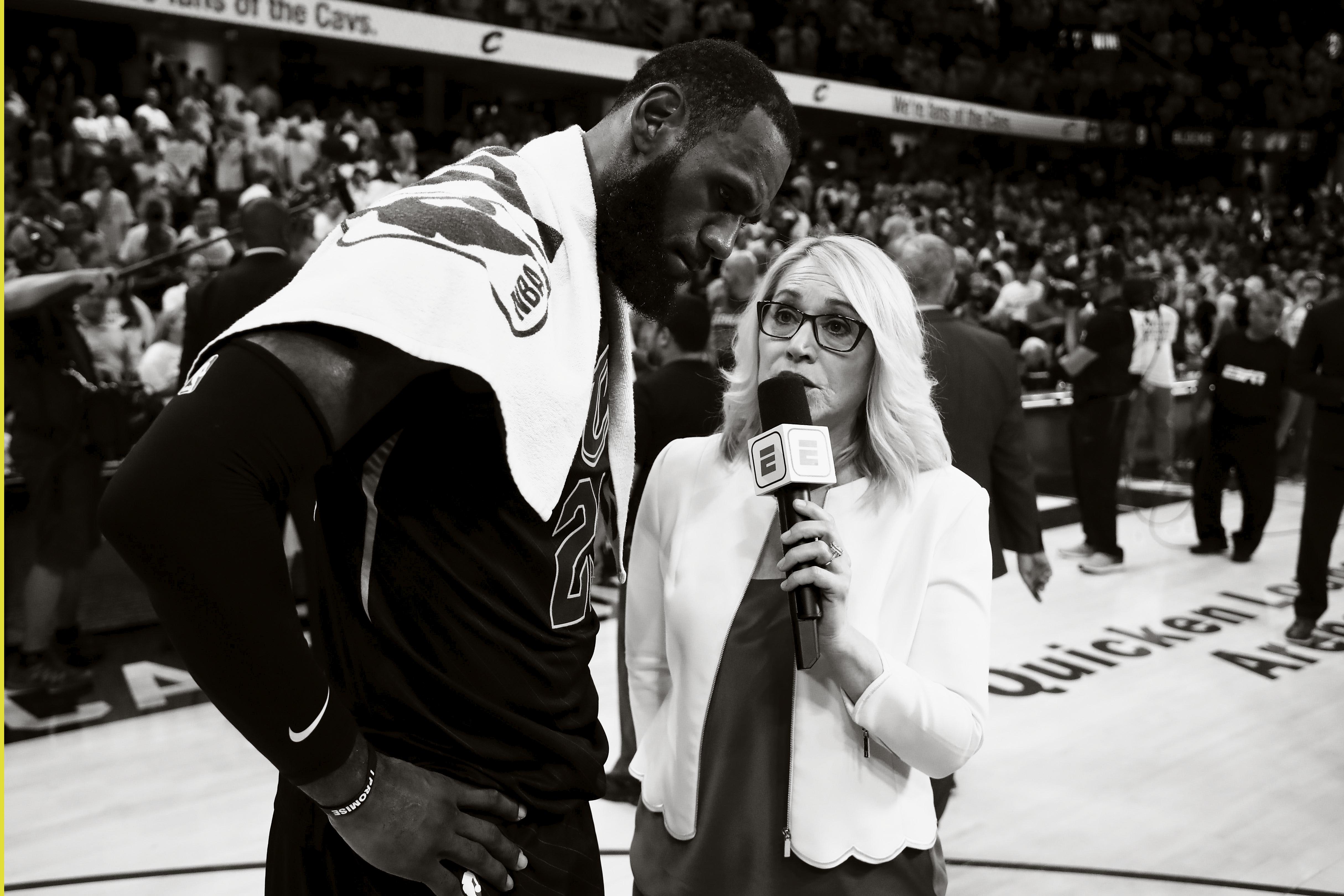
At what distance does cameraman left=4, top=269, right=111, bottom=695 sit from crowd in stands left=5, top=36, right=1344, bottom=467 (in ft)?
3.57

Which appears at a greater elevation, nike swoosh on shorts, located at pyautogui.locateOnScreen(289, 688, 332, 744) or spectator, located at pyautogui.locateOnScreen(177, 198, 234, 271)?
spectator, located at pyautogui.locateOnScreen(177, 198, 234, 271)

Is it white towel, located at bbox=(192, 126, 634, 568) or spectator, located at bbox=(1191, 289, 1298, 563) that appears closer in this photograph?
white towel, located at bbox=(192, 126, 634, 568)

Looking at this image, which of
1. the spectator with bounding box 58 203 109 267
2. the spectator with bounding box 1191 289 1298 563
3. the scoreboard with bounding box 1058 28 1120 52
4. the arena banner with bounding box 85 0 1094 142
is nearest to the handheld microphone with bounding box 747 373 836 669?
the spectator with bounding box 1191 289 1298 563

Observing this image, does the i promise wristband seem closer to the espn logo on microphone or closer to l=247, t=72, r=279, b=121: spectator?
the espn logo on microphone

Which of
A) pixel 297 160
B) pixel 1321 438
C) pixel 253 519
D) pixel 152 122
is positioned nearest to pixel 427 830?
pixel 253 519

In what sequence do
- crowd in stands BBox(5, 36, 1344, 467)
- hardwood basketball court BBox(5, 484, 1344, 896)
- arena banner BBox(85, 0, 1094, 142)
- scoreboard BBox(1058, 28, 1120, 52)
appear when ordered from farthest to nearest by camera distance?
scoreboard BBox(1058, 28, 1120, 52)
arena banner BBox(85, 0, 1094, 142)
crowd in stands BBox(5, 36, 1344, 467)
hardwood basketball court BBox(5, 484, 1344, 896)

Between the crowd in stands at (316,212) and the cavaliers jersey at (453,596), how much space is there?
3.44 feet

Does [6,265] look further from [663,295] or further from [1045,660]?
[663,295]

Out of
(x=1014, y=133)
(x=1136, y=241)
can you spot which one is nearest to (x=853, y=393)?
(x=1136, y=241)

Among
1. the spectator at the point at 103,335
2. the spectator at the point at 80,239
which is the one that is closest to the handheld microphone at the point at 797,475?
the spectator at the point at 103,335

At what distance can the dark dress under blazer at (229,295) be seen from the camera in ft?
13.5

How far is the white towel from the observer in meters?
0.92

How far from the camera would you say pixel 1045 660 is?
489cm

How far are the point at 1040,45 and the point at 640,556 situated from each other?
95.8 feet
